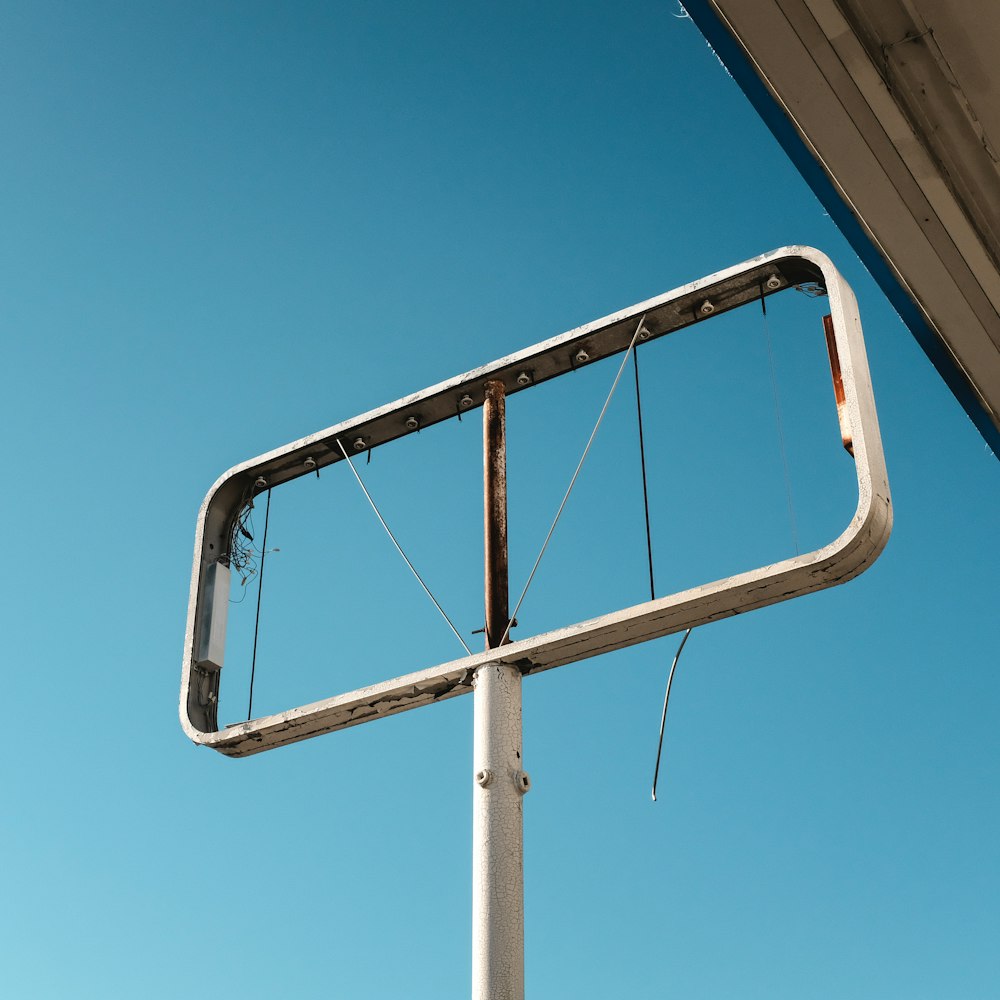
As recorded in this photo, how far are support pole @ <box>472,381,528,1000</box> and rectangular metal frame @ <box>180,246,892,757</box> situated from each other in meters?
0.15

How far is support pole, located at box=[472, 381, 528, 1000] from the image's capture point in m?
3.68

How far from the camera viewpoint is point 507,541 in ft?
15.1

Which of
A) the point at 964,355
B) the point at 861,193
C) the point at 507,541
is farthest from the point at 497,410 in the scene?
the point at 861,193

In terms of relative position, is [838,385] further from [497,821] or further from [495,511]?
[497,821]

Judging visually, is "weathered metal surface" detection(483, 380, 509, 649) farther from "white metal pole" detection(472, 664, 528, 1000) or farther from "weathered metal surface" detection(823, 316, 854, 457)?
"weathered metal surface" detection(823, 316, 854, 457)

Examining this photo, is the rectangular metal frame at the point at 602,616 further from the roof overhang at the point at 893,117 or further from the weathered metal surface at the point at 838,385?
the roof overhang at the point at 893,117

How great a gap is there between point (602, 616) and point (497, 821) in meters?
0.78

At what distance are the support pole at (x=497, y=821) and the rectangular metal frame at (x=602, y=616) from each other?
Result: 0.49ft

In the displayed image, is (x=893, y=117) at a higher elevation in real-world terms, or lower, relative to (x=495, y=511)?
lower

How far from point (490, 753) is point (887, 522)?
5.04ft

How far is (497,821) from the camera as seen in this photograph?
392cm

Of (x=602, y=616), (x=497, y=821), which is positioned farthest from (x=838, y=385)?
(x=497, y=821)

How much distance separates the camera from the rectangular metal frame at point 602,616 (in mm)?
3836

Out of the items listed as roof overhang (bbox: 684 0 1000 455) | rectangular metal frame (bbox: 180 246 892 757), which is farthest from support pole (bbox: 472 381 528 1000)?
roof overhang (bbox: 684 0 1000 455)
